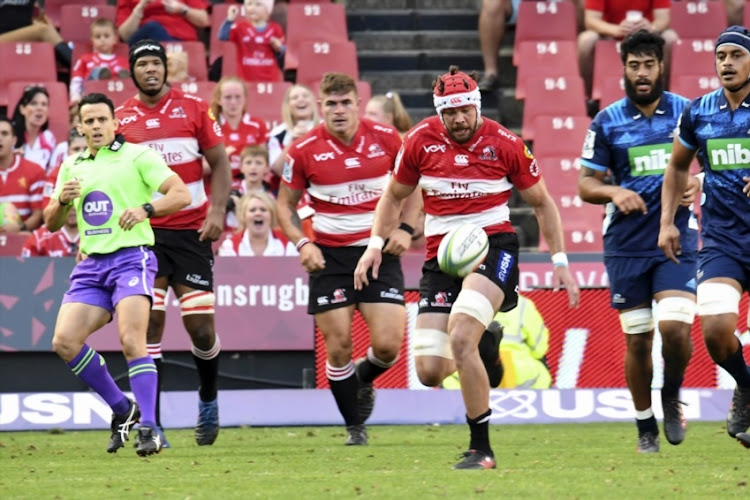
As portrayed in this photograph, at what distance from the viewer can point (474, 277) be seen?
27.3ft

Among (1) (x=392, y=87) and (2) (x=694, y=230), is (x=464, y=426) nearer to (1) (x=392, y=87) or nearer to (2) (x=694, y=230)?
(2) (x=694, y=230)

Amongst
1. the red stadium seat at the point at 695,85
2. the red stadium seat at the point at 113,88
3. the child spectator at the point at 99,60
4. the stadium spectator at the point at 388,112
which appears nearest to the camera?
the stadium spectator at the point at 388,112

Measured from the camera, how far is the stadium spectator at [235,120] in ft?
47.1

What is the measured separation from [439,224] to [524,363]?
13.3ft

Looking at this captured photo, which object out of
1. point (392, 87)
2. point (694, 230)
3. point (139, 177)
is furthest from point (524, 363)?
point (392, 87)

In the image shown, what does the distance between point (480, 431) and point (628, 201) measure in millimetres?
1916

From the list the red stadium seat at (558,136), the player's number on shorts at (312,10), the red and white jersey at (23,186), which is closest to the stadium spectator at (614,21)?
the red stadium seat at (558,136)

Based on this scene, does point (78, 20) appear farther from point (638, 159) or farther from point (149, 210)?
point (638, 159)

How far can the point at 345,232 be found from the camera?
10578 millimetres

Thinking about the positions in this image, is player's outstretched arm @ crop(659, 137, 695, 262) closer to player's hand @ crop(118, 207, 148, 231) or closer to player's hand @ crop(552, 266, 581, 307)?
player's hand @ crop(552, 266, 581, 307)

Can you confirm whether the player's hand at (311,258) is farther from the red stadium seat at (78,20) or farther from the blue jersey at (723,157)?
the red stadium seat at (78,20)

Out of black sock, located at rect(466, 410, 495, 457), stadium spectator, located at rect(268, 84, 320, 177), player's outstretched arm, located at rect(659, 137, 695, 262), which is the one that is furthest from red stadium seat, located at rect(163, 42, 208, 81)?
black sock, located at rect(466, 410, 495, 457)

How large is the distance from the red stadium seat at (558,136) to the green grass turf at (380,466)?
4.02 m

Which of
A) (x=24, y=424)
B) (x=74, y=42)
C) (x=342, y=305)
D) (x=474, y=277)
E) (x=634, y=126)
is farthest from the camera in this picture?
(x=74, y=42)
